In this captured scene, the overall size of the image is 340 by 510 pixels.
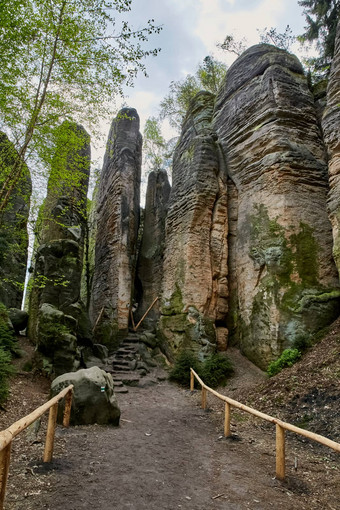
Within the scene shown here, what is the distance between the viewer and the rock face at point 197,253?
39.3ft

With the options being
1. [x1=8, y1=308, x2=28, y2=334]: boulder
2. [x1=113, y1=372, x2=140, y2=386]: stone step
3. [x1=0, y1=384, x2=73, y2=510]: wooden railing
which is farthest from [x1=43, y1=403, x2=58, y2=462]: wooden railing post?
[x1=8, y1=308, x2=28, y2=334]: boulder

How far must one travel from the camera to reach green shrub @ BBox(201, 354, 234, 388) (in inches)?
393

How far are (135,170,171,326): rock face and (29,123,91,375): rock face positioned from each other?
4.79 meters

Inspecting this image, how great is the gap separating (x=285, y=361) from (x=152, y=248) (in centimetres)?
1051

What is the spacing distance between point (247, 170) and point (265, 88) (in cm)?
340

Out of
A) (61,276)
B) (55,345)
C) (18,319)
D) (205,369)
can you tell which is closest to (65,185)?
(61,276)

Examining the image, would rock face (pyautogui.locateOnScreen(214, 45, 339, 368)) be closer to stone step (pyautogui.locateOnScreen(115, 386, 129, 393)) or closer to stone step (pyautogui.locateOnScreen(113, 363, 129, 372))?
stone step (pyautogui.locateOnScreen(115, 386, 129, 393))

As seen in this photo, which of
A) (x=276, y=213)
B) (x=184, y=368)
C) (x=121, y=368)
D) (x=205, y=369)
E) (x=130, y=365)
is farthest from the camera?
(x=130, y=365)

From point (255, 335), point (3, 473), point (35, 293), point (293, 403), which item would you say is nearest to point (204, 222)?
point (255, 335)

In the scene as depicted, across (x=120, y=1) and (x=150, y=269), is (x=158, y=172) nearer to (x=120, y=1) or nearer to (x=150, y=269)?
(x=150, y=269)

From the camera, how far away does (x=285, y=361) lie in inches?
334

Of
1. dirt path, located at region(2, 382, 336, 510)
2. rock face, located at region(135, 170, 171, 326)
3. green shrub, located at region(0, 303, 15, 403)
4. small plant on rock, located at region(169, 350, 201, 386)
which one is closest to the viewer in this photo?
dirt path, located at region(2, 382, 336, 510)

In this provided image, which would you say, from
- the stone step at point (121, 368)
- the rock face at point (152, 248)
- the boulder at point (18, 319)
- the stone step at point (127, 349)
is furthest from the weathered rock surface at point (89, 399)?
the rock face at point (152, 248)

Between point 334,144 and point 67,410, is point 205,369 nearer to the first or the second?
point 67,410
